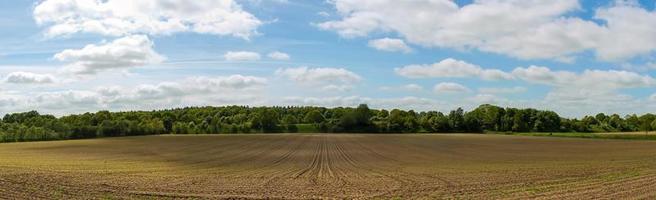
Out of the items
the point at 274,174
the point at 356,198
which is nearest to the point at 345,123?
the point at 274,174

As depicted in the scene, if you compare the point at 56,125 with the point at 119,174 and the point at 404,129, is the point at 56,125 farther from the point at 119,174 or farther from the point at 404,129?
the point at 119,174

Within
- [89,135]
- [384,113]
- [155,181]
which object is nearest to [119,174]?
[155,181]

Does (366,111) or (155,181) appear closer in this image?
(155,181)

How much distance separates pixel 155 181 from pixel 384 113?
16435 cm

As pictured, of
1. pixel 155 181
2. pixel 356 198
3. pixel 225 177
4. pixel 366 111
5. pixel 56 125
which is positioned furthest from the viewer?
pixel 366 111

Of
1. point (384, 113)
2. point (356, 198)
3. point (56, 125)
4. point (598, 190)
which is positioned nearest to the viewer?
point (356, 198)

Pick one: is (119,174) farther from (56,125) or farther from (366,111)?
(366,111)

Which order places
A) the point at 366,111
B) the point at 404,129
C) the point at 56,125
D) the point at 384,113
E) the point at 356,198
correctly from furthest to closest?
the point at 384,113
the point at 366,111
the point at 404,129
the point at 56,125
the point at 356,198

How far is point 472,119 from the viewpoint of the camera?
157 metres

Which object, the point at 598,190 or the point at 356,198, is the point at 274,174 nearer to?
the point at 356,198

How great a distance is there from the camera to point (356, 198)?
19.1 m

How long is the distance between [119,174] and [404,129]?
12725 centimetres

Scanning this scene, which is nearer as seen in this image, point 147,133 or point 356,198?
point 356,198

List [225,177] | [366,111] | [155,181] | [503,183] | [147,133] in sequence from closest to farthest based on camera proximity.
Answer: [503,183]
[155,181]
[225,177]
[147,133]
[366,111]
